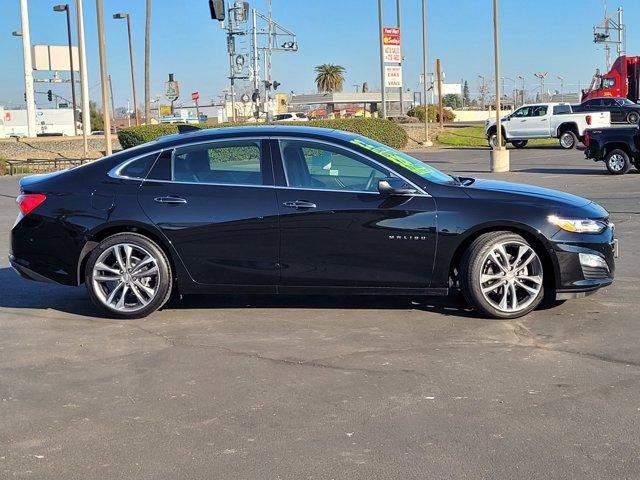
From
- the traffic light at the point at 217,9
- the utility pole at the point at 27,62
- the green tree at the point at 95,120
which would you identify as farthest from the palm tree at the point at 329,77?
the traffic light at the point at 217,9

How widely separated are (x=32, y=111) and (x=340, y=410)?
163 feet

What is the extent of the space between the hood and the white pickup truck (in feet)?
88.2

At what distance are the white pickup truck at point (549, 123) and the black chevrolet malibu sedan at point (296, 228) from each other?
27294mm

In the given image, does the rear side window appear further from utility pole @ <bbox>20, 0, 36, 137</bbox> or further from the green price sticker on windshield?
utility pole @ <bbox>20, 0, 36, 137</bbox>

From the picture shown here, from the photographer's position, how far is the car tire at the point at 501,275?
6.54 meters

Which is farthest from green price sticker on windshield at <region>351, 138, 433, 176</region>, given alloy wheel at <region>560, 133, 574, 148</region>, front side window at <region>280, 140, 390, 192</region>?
alloy wheel at <region>560, 133, 574, 148</region>

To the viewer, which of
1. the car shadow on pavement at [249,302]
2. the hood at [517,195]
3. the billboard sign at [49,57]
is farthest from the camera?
the billboard sign at [49,57]

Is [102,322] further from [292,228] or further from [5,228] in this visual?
[5,228]

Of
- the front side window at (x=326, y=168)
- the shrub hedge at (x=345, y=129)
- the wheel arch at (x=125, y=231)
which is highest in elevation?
the shrub hedge at (x=345, y=129)

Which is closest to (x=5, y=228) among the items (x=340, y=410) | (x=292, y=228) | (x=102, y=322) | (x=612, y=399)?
(x=102, y=322)

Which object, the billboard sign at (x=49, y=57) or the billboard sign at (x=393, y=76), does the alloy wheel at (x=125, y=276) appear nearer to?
the billboard sign at (x=393, y=76)

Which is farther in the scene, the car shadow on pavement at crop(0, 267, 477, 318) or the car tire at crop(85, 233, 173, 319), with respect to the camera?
the car shadow on pavement at crop(0, 267, 477, 318)

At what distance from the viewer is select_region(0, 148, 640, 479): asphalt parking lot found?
4016 mm

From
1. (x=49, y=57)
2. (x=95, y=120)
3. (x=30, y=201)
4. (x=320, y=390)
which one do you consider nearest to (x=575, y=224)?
(x=320, y=390)
